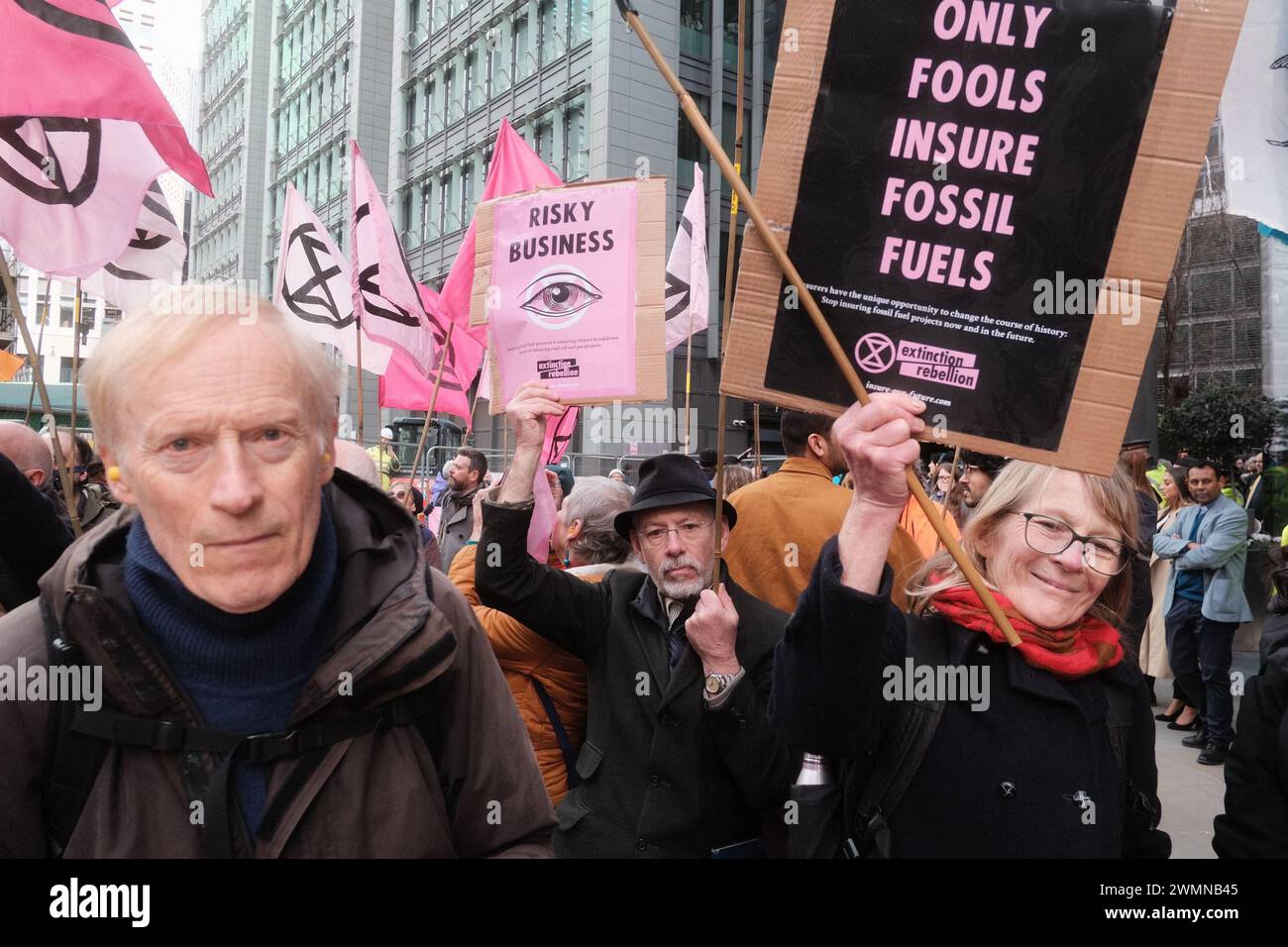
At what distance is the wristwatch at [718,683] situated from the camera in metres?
2.48

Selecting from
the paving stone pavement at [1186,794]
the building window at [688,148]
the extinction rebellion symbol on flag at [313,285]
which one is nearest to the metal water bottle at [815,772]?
the paving stone pavement at [1186,794]

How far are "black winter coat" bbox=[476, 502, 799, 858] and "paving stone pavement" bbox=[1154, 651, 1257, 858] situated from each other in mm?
2553

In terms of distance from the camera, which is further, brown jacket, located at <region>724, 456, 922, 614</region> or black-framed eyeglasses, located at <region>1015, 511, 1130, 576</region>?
brown jacket, located at <region>724, 456, 922, 614</region>

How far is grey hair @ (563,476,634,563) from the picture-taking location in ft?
11.6

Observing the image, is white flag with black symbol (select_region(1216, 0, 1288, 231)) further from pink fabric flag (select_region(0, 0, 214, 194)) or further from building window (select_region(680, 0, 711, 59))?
building window (select_region(680, 0, 711, 59))

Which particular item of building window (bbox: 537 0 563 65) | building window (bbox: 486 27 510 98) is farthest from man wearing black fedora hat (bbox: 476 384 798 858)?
building window (bbox: 486 27 510 98)

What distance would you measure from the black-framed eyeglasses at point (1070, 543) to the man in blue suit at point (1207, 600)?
16.8ft

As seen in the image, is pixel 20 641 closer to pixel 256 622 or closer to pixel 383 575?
pixel 256 622

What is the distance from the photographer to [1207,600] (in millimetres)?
6398

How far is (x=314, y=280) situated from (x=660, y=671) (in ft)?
15.0

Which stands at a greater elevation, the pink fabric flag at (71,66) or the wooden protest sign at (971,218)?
the pink fabric flag at (71,66)

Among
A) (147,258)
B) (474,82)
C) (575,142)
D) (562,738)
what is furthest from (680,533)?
(474,82)

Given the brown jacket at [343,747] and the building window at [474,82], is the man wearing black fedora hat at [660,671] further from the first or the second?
the building window at [474,82]
